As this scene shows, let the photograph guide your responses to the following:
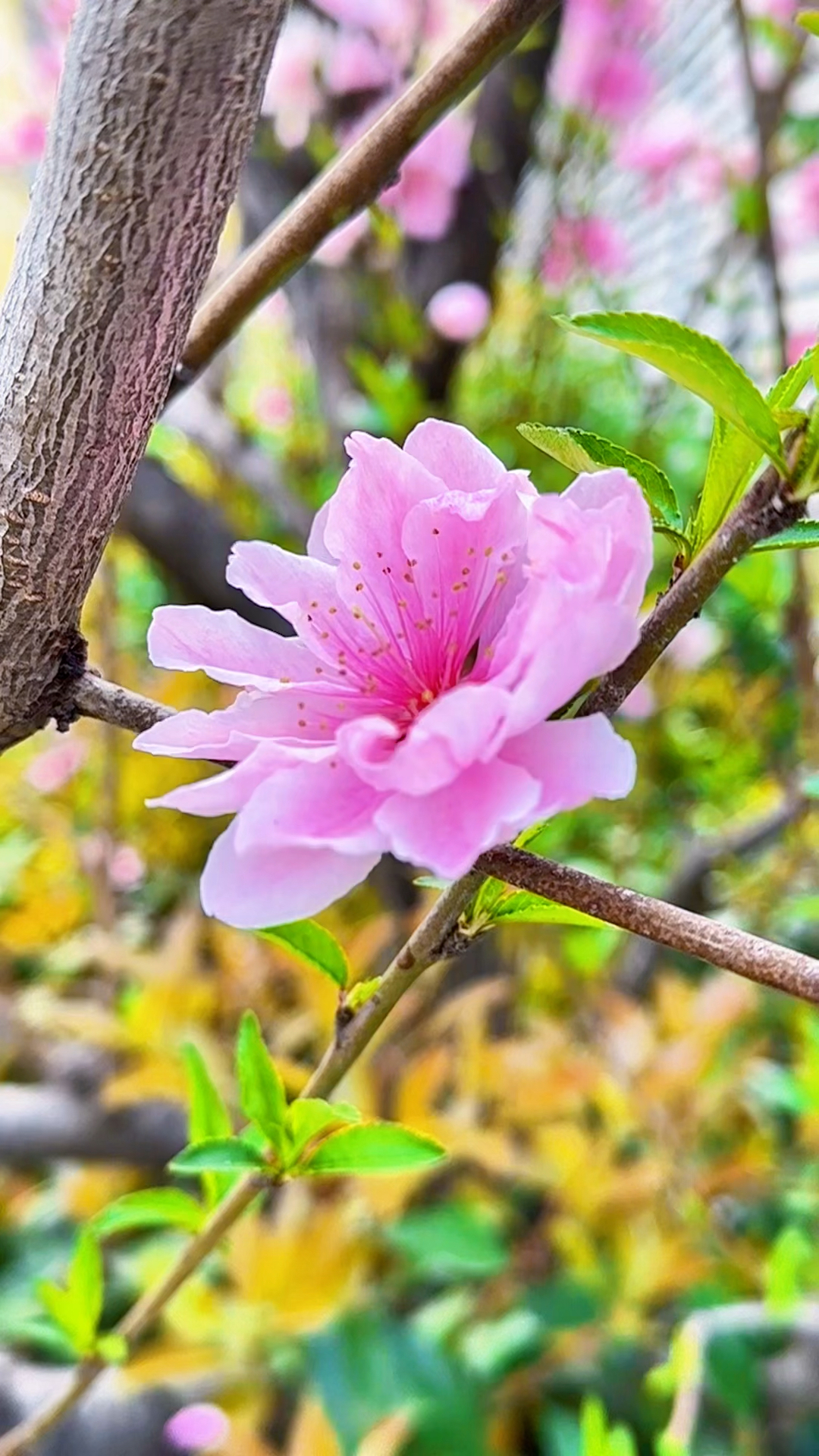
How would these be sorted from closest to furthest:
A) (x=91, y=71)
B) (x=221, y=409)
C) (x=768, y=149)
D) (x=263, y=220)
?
1. (x=91, y=71)
2. (x=768, y=149)
3. (x=263, y=220)
4. (x=221, y=409)

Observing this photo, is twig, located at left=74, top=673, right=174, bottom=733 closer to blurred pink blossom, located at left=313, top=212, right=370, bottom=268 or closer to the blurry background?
the blurry background

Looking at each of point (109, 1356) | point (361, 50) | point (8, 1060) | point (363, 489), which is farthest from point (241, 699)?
point (361, 50)

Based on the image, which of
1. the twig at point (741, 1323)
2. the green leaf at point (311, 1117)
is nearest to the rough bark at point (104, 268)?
the green leaf at point (311, 1117)

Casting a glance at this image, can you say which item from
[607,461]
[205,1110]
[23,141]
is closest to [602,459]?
[607,461]

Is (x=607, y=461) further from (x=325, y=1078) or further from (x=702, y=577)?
(x=325, y=1078)

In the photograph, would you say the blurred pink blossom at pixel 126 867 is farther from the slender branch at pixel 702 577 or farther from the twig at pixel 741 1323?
the slender branch at pixel 702 577

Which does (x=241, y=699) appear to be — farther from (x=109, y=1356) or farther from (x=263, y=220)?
(x=263, y=220)
